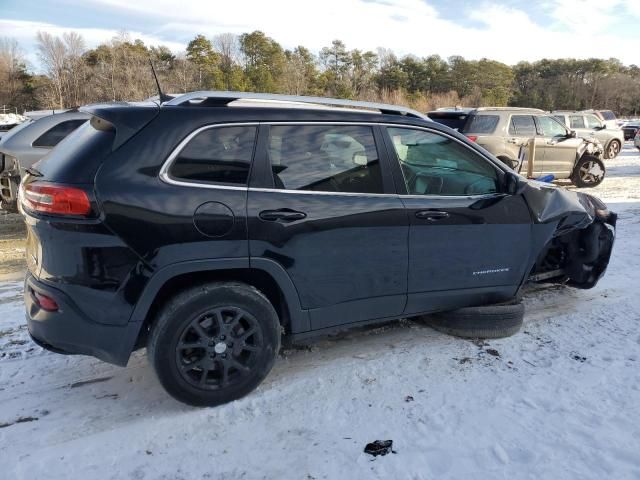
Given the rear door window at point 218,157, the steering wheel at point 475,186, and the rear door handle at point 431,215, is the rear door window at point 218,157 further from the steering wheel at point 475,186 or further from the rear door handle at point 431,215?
the steering wheel at point 475,186

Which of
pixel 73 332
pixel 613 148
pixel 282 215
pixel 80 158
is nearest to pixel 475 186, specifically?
pixel 282 215

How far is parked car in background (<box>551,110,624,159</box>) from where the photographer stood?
1778 centimetres

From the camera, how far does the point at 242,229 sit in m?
2.91

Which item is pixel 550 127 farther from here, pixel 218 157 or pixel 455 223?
pixel 218 157

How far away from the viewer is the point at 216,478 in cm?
248

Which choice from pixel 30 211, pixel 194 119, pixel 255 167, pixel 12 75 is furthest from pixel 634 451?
pixel 12 75

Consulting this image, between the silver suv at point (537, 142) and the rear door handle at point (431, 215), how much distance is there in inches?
303

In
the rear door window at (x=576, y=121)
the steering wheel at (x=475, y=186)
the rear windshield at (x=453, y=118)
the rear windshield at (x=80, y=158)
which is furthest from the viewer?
the rear door window at (x=576, y=121)

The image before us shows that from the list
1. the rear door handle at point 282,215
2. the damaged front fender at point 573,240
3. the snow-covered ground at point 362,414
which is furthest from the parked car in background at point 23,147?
the damaged front fender at point 573,240

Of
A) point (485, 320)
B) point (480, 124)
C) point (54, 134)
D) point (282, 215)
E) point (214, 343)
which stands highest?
point (480, 124)

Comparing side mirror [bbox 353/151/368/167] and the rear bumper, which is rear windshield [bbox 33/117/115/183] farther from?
side mirror [bbox 353/151/368/167]

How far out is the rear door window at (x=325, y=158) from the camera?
3.12 metres

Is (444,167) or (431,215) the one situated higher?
(444,167)

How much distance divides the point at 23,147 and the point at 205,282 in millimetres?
6090
